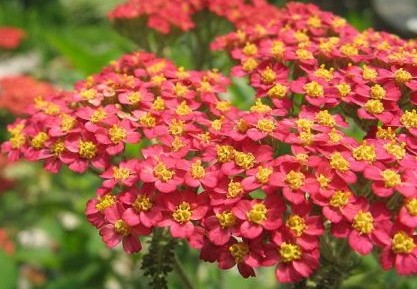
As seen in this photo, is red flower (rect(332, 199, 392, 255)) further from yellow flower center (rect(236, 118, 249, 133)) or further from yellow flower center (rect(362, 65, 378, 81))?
yellow flower center (rect(362, 65, 378, 81))

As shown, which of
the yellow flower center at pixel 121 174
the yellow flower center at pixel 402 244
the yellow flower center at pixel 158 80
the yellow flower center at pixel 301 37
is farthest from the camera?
the yellow flower center at pixel 301 37

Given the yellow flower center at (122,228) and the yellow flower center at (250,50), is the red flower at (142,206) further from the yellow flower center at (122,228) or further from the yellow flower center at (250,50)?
the yellow flower center at (250,50)

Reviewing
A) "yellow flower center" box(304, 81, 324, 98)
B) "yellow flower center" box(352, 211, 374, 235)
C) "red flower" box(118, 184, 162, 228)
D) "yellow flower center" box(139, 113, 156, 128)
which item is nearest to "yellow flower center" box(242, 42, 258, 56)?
"yellow flower center" box(304, 81, 324, 98)

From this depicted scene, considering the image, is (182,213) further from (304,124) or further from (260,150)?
(304,124)

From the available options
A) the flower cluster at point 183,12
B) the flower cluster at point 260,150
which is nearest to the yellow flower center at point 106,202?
the flower cluster at point 260,150

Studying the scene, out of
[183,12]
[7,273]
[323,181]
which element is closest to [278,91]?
[323,181]

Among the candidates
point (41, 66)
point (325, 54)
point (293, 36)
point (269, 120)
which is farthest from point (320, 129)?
point (41, 66)
